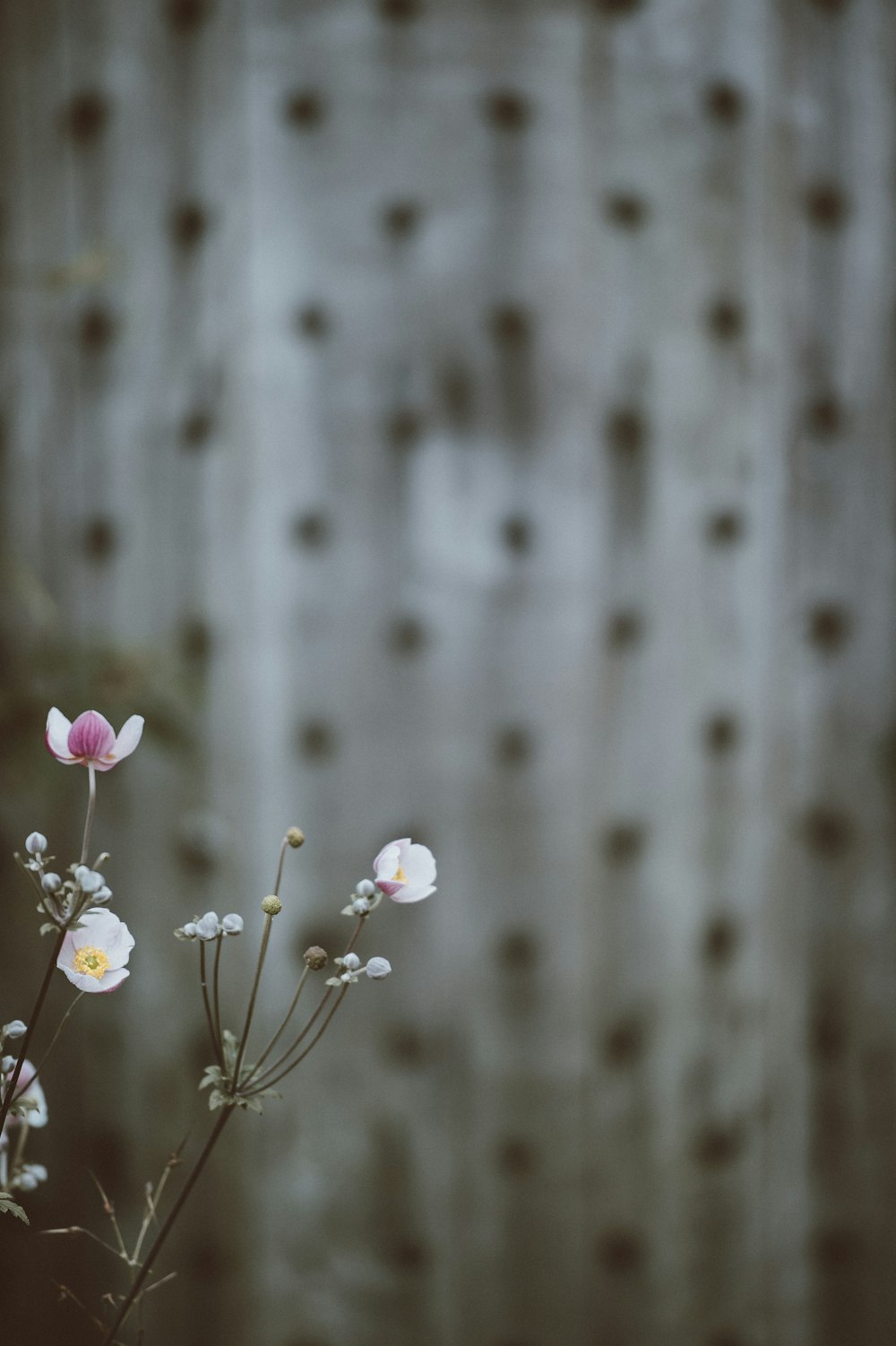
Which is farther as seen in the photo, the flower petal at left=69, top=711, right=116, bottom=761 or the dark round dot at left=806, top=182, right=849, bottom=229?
the dark round dot at left=806, top=182, right=849, bottom=229

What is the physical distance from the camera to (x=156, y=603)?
1.01m

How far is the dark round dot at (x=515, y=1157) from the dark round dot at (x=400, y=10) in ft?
4.00

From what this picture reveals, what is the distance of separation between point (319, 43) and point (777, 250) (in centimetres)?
54

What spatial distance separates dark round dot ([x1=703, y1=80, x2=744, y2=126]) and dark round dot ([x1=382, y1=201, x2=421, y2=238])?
341 millimetres

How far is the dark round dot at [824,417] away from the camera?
3.39 ft

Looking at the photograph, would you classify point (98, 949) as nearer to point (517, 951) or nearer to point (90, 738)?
point (90, 738)

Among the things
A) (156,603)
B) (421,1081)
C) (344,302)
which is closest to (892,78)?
(344,302)

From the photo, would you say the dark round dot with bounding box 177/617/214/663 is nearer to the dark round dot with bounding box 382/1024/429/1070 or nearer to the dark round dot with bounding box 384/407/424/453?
the dark round dot with bounding box 384/407/424/453

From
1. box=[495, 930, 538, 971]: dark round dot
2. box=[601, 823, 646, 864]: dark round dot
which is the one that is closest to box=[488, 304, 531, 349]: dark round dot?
box=[601, 823, 646, 864]: dark round dot

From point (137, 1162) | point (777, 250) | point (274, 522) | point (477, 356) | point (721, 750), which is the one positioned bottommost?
point (137, 1162)

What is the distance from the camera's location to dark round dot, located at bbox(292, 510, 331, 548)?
100cm

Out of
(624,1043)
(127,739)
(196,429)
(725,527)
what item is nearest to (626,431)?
(725,527)

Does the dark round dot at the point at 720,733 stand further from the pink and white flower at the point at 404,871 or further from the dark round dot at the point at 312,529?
the pink and white flower at the point at 404,871

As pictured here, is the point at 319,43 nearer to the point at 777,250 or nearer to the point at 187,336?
the point at 187,336
